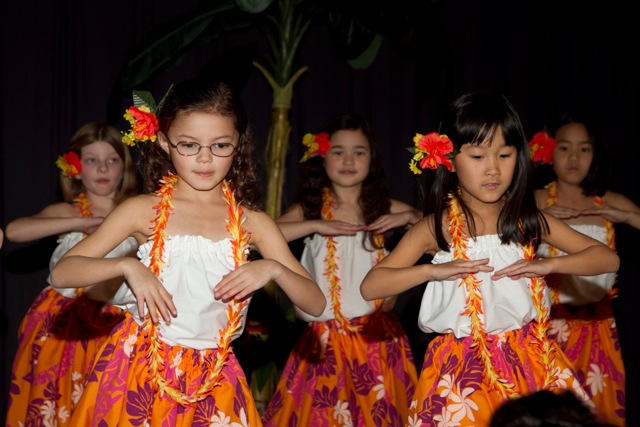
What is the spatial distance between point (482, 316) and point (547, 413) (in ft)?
3.99

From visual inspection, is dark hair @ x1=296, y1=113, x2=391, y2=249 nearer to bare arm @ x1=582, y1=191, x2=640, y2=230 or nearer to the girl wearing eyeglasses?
bare arm @ x1=582, y1=191, x2=640, y2=230

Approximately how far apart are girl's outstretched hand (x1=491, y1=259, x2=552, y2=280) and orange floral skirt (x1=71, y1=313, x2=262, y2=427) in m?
0.82

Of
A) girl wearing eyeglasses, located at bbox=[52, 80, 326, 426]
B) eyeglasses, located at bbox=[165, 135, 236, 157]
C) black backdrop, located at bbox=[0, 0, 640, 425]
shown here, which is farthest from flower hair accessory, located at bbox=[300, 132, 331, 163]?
eyeglasses, located at bbox=[165, 135, 236, 157]

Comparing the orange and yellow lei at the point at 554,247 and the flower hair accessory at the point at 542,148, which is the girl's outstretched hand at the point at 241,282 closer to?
the orange and yellow lei at the point at 554,247

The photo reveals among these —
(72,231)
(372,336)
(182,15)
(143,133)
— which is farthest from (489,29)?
(143,133)

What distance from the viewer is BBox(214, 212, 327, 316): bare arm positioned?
6.84 feet

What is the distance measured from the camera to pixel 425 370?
2426 mm

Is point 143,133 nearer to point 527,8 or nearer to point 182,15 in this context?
point 182,15

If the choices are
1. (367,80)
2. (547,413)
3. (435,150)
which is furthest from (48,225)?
(547,413)

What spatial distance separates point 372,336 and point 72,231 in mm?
1455

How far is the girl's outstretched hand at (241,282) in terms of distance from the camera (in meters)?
2.08

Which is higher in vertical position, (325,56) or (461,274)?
(325,56)

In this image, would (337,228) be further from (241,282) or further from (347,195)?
(241,282)

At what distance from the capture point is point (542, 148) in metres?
3.95
